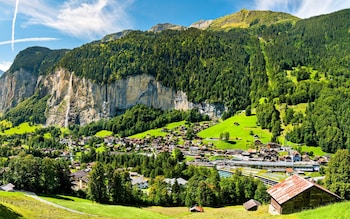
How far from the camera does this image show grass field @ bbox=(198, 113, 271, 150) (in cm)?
15650

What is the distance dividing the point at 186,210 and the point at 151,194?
11.5 meters

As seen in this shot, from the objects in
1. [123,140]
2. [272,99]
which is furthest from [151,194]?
[272,99]

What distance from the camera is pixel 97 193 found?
7206 centimetres

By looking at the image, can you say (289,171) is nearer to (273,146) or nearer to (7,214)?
(273,146)

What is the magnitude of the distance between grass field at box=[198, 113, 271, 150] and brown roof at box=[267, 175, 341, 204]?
121844 millimetres

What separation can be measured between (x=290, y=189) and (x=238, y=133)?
139404 millimetres

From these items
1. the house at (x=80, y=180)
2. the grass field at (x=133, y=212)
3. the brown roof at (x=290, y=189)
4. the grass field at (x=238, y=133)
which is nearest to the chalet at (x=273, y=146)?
the grass field at (x=238, y=133)

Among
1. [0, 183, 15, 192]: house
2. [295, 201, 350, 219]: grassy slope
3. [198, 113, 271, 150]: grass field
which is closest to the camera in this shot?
[295, 201, 350, 219]: grassy slope

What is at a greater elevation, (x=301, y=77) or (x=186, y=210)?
(x=301, y=77)

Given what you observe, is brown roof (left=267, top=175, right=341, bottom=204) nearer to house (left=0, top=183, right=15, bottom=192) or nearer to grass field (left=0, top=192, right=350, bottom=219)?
grass field (left=0, top=192, right=350, bottom=219)

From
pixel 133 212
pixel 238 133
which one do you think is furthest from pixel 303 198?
pixel 238 133

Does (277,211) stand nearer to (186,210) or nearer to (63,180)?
(186,210)

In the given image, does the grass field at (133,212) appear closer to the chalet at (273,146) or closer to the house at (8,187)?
the house at (8,187)

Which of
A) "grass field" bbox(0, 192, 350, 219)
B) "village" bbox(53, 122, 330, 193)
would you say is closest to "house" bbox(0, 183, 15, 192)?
"village" bbox(53, 122, 330, 193)
